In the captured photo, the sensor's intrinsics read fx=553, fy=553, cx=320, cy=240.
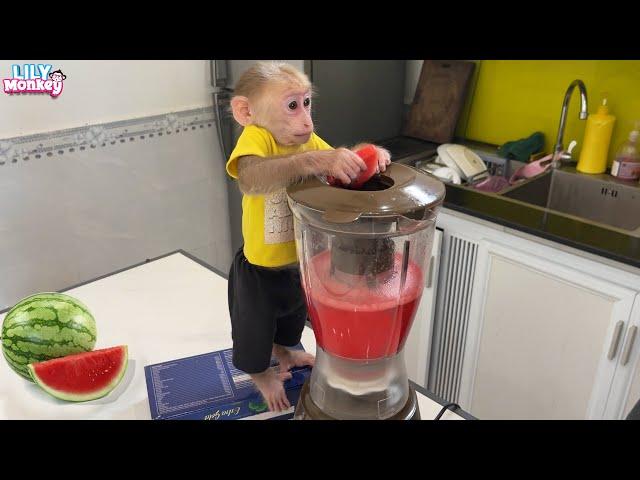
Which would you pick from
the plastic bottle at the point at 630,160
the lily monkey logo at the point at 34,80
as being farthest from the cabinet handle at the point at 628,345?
the lily monkey logo at the point at 34,80

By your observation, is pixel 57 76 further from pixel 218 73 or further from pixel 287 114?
pixel 287 114

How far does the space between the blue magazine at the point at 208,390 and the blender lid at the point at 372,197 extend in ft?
1.47

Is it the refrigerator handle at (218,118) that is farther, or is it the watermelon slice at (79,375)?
the refrigerator handle at (218,118)

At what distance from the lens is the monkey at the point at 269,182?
2.44ft

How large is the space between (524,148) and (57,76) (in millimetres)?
1673

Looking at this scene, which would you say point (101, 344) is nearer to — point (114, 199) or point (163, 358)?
point (163, 358)

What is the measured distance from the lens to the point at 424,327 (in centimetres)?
186

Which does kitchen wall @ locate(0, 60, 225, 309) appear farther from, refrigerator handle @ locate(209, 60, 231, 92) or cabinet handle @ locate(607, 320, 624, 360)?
cabinet handle @ locate(607, 320, 624, 360)

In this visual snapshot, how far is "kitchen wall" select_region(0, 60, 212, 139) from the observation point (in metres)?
1.87

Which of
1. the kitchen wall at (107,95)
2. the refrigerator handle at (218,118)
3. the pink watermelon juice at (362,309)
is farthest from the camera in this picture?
the refrigerator handle at (218,118)

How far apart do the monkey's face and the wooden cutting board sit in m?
1.52

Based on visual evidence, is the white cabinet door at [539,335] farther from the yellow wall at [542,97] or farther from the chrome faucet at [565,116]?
the yellow wall at [542,97]

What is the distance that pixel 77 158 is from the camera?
2.04 meters
